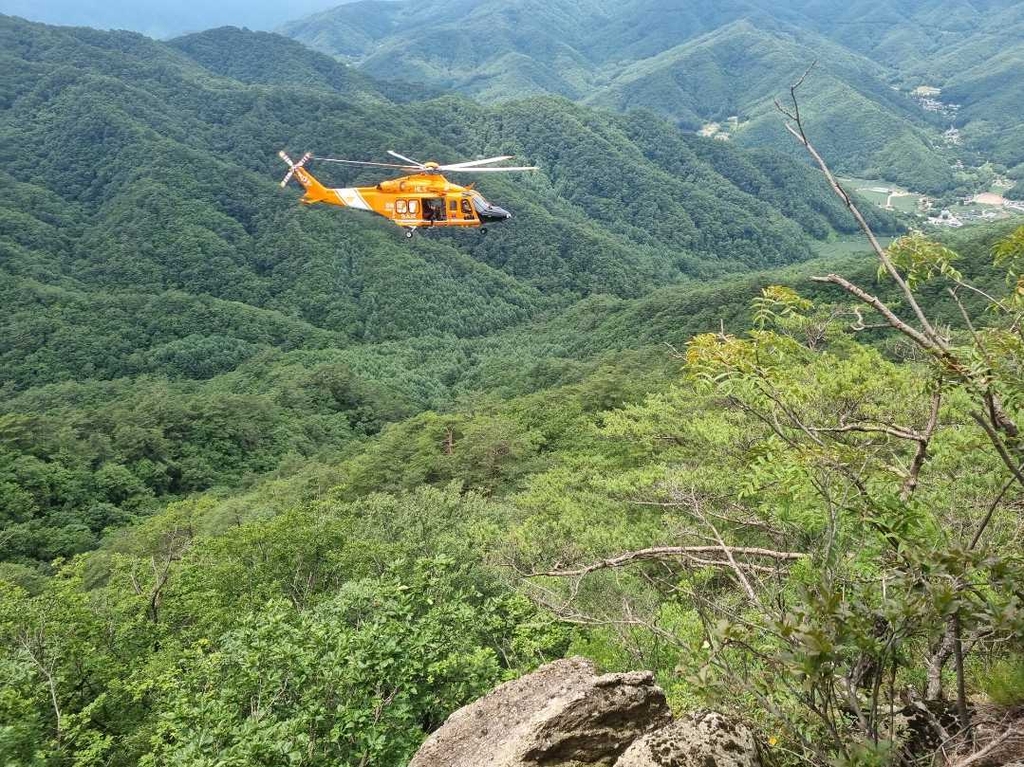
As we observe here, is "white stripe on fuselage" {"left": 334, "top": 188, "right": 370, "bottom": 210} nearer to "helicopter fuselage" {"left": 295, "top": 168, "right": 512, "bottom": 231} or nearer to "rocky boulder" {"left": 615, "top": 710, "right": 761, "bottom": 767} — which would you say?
"helicopter fuselage" {"left": 295, "top": 168, "right": 512, "bottom": 231}

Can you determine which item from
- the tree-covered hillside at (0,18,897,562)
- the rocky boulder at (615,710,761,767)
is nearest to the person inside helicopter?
the rocky boulder at (615,710,761,767)

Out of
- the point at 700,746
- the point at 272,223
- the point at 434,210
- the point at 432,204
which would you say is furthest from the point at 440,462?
the point at 272,223

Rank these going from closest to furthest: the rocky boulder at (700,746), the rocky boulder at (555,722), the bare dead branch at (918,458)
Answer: the rocky boulder at (700,746) < the bare dead branch at (918,458) < the rocky boulder at (555,722)

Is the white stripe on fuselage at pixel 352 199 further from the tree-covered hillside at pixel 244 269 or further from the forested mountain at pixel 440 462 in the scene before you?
the tree-covered hillside at pixel 244 269

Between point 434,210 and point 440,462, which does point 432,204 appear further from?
point 440,462

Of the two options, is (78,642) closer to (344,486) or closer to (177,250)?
(344,486)

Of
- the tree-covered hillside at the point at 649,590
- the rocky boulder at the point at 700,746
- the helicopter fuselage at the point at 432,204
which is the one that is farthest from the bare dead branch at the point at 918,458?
the helicopter fuselage at the point at 432,204

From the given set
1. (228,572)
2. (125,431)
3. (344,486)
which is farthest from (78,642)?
(125,431)
